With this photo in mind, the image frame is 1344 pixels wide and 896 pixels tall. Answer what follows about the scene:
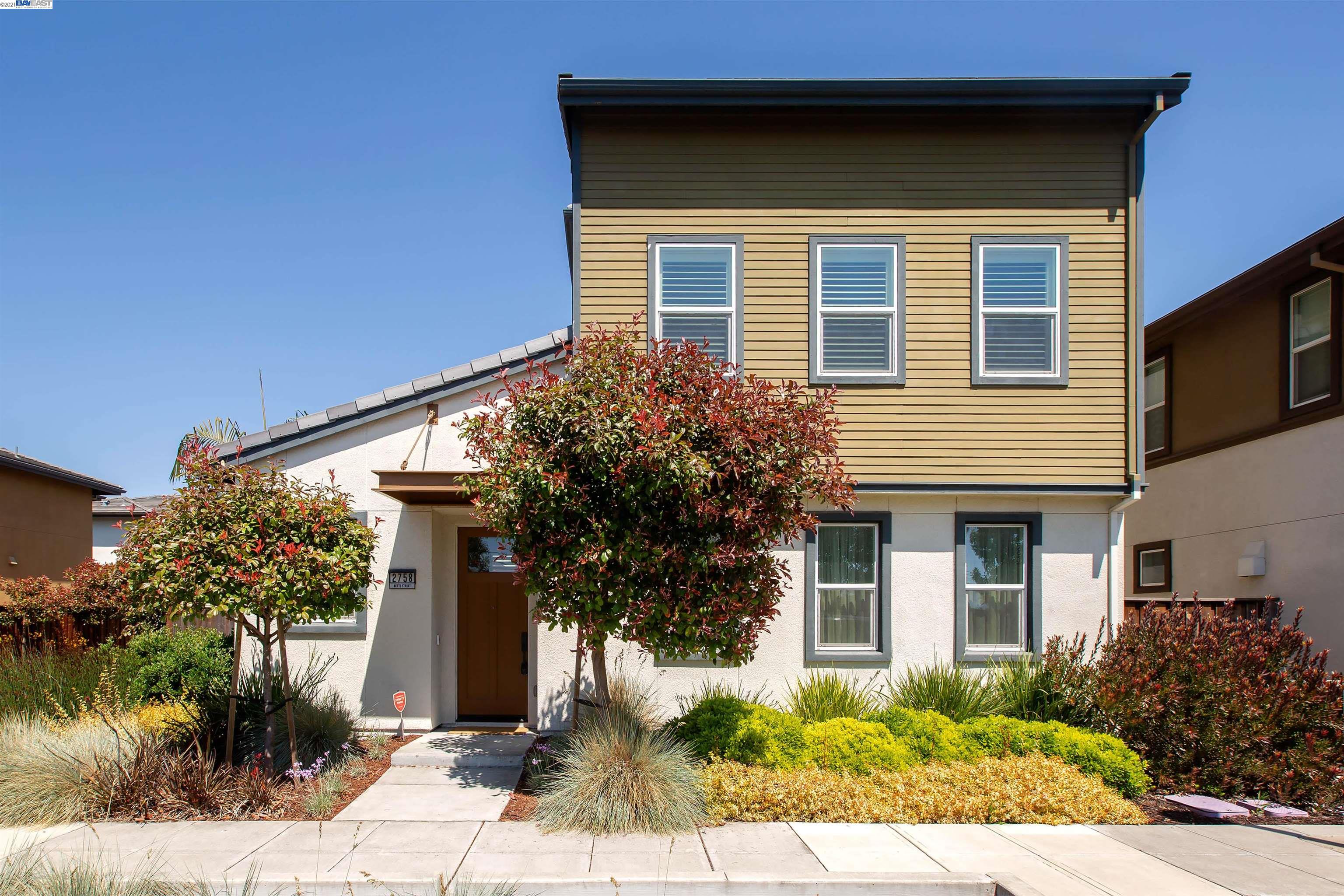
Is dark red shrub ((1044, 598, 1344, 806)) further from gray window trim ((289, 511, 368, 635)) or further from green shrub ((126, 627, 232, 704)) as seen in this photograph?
green shrub ((126, 627, 232, 704))

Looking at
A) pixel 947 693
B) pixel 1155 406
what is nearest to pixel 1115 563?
pixel 947 693

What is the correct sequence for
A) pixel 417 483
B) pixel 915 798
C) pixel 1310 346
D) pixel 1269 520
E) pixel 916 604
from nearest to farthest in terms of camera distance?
pixel 915 798 < pixel 417 483 < pixel 916 604 < pixel 1310 346 < pixel 1269 520

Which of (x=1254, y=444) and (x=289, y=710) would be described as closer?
(x=289, y=710)

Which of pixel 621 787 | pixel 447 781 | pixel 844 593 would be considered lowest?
pixel 447 781

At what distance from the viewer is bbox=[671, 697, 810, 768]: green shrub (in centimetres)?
811

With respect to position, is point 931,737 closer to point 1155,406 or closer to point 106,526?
point 1155,406

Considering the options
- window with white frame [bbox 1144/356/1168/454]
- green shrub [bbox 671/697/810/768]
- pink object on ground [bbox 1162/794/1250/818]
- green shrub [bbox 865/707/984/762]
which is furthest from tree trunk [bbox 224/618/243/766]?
window with white frame [bbox 1144/356/1168/454]

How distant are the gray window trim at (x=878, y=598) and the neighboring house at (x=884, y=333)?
0.03m

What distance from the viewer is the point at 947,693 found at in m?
9.56

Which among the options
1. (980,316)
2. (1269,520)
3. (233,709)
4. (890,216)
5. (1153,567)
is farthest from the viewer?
(1153,567)

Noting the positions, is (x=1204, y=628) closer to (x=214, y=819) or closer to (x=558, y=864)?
(x=558, y=864)

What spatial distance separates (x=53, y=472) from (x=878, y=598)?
17.0 m

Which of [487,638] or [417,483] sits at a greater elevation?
[417,483]

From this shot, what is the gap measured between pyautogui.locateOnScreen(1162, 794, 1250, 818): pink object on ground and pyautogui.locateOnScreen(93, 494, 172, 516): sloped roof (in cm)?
2539
